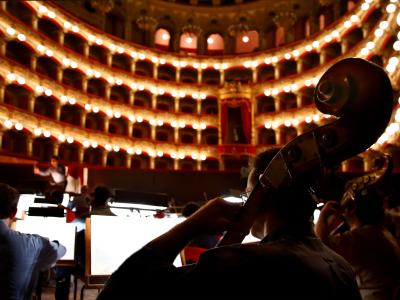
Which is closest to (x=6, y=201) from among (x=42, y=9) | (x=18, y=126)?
(x=18, y=126)

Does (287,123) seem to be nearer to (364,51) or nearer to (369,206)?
(364,51)

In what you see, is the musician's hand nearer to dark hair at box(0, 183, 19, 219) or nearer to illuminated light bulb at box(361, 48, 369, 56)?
dark hair at box(0, 183, 19, 219)

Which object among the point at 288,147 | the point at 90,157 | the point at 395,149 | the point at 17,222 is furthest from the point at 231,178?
the point at 288,147

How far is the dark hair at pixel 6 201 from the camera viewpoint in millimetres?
3613

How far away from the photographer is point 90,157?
32594 millimetres

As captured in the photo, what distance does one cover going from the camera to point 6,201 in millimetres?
3643

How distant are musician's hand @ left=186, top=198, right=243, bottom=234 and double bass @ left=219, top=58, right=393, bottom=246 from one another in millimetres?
51

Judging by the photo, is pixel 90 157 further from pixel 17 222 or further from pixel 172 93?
pixel 17 222

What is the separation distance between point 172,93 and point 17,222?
32.6m

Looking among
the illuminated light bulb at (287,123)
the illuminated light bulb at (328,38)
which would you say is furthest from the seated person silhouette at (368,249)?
the illuminated light bulb at (287,123)

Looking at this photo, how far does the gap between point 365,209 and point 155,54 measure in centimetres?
3486

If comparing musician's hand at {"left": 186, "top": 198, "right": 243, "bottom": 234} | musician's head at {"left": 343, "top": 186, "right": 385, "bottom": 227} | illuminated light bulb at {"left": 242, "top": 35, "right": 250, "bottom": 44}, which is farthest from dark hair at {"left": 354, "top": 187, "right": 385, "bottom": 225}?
illuminated light bulb at {"left": 242, "top": 35, "right": 250, "bottom": 44}

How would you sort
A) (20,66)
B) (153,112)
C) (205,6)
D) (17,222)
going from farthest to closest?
(205,6) → (153,112) → (20,66) → (17,222)

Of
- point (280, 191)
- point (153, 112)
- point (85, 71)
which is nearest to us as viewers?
point (280, 191)
